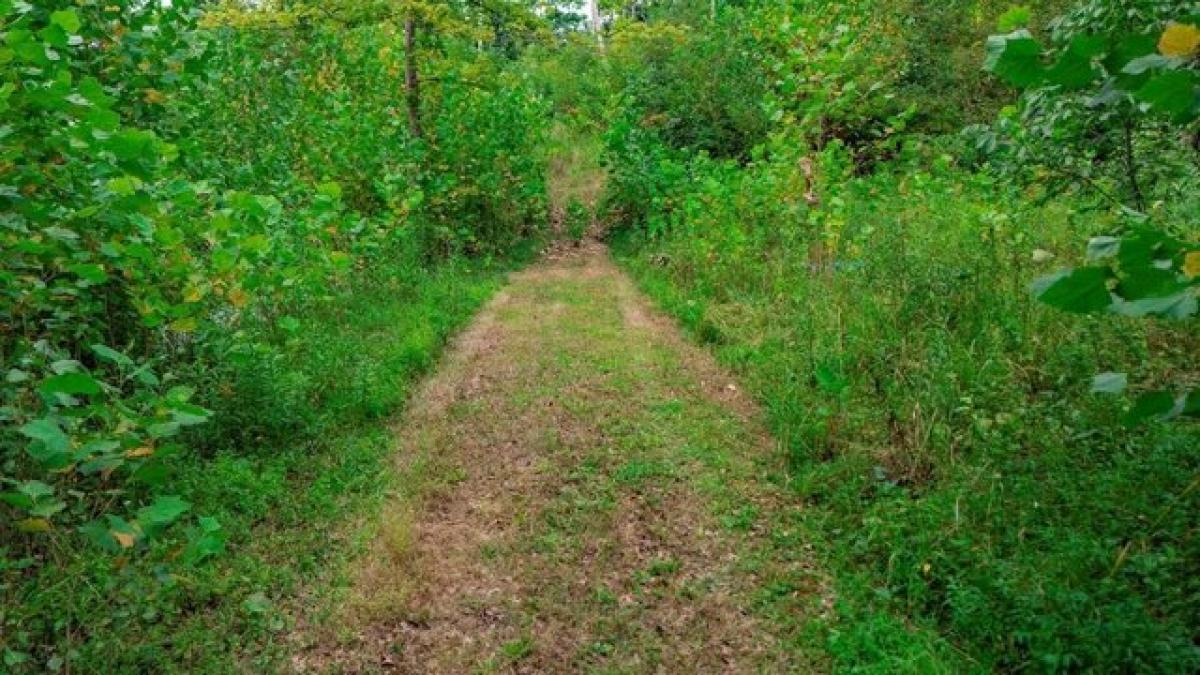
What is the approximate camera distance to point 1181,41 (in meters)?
1.08

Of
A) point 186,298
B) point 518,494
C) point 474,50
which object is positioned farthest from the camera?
point 474,50

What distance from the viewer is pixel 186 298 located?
3.32 m

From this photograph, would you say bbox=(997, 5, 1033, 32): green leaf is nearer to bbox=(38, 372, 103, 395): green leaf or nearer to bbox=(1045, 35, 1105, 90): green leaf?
bbox=(1045, 35, 1105, 90): green leaf

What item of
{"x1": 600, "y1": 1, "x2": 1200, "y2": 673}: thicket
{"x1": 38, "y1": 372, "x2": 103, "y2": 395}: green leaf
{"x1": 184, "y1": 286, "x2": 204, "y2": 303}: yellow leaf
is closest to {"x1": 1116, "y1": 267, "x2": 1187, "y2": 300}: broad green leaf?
{"x1": 600, "y1": 1, "x2": 1200, "y2": 673}: thicket

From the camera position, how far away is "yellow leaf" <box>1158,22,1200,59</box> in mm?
1079

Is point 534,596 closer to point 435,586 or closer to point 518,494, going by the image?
point 435,586

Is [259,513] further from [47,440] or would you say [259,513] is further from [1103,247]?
[1103,247]

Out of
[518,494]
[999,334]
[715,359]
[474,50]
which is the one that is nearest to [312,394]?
[518,494]

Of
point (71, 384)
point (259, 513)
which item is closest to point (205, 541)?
point (71, 384)

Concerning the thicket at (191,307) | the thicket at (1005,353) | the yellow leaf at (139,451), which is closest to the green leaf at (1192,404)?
the thicket at (1005,353)

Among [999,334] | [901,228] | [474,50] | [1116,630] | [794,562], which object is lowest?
[794,562]

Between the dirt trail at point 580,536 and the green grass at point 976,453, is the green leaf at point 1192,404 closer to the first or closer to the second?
the green grass at point 976,453

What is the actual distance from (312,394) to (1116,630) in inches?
207

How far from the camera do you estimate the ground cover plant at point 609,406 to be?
103 inches
